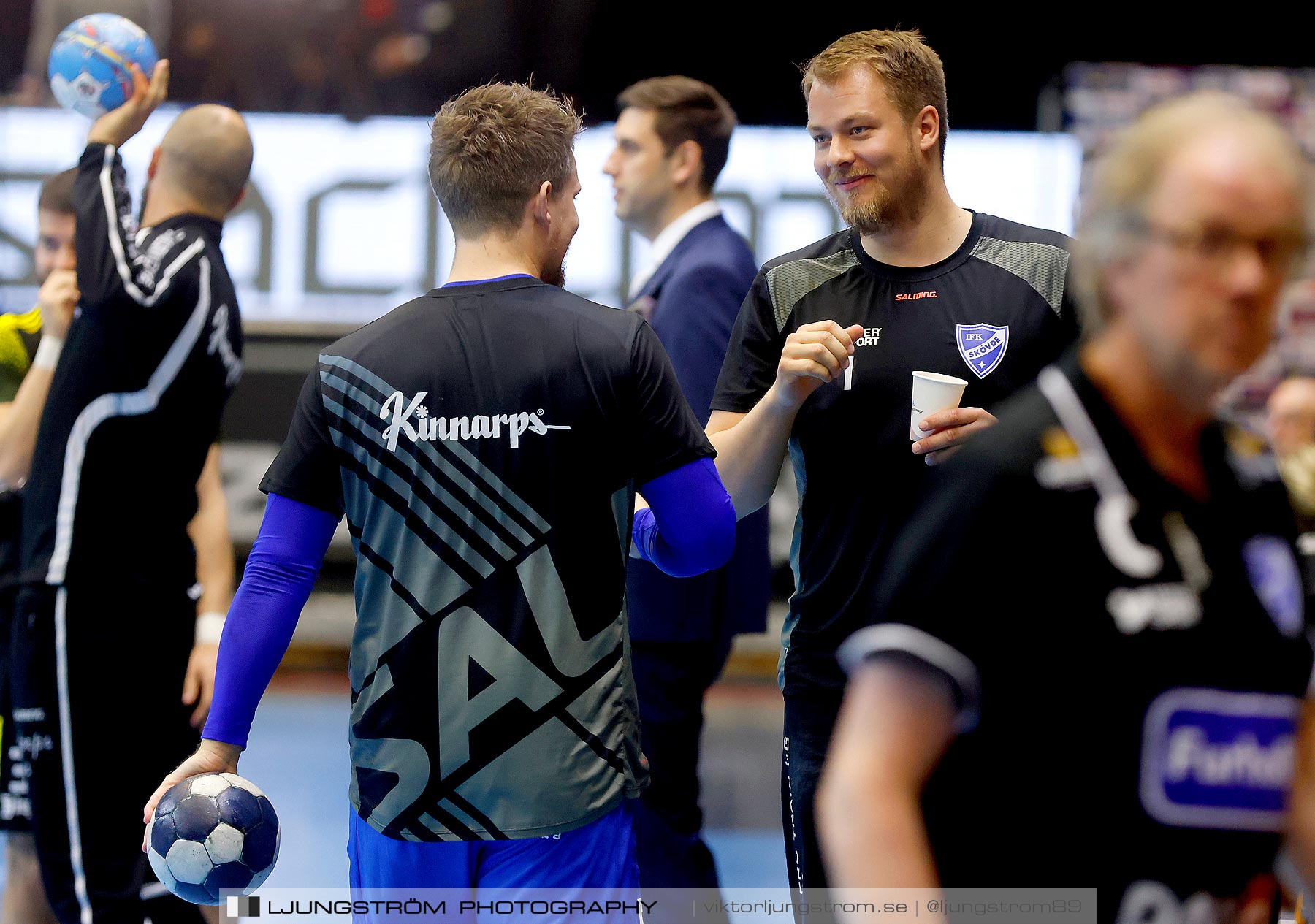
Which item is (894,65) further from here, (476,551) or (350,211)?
(350,211)

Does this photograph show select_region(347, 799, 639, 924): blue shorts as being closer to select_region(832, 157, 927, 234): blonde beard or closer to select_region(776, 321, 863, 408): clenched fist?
select_region(776, 321, 863, 408): clenched fist

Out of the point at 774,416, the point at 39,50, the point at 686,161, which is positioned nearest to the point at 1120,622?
the point at 774,416

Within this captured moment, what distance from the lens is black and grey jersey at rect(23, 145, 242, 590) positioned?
3.04 metres

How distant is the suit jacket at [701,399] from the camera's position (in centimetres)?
349

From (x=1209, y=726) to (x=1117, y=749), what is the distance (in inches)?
3.6

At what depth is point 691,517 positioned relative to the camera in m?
2.16

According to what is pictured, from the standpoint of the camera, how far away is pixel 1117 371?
128 cm

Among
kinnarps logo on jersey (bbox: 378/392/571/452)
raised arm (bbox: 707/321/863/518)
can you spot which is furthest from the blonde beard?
kinnarps logo on jersey (bbox: 378/392/571/452)

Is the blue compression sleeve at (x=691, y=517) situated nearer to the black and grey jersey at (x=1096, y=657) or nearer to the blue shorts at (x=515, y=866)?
the blue shorts at (x=515, y=866)

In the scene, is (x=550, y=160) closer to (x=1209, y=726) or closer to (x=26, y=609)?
(x=1209, y=726)

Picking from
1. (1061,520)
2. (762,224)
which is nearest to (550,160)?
(1061,520)

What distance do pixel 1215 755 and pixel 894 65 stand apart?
1.67 m

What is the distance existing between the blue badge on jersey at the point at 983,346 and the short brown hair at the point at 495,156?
2.65 feet

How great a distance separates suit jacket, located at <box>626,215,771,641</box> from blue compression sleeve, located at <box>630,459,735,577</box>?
1.23 m
